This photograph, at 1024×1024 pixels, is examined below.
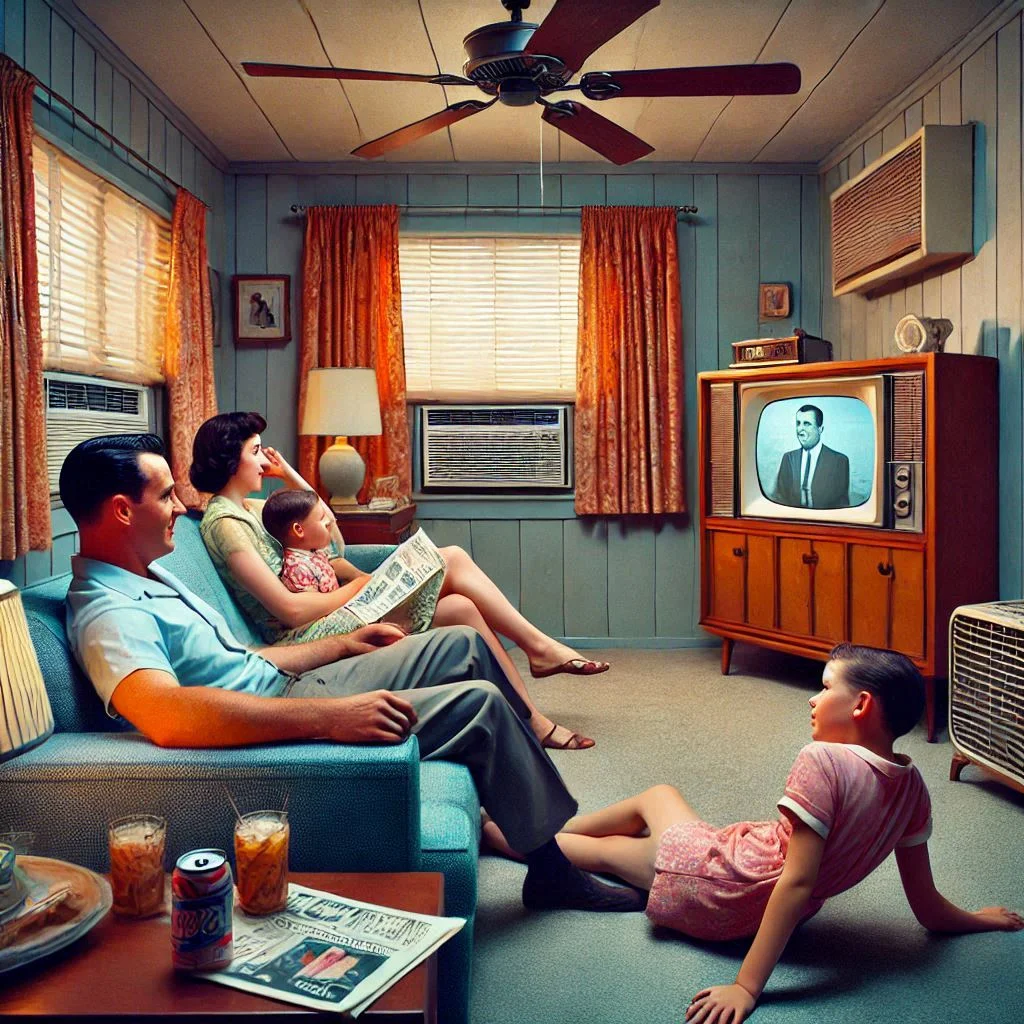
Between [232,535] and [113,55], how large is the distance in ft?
5.78

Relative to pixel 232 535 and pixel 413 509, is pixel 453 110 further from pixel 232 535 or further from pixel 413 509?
pixel 413 509

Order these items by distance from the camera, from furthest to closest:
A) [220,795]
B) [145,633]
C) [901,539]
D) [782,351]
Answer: [782,351] < [901,539] < [145,633] < [220,795]

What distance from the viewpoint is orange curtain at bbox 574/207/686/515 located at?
445 cm

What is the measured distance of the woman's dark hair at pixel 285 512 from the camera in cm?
276


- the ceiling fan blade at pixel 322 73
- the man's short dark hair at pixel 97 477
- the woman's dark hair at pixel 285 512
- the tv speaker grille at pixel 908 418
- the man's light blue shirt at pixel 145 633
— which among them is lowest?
the man's light blue shirt at pixel 145 633

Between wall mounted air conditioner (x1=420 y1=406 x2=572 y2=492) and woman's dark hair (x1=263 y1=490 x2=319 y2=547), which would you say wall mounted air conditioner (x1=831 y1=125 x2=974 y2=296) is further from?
woman's dark hair (x1=263 y1=490 x2=319 y2=547)

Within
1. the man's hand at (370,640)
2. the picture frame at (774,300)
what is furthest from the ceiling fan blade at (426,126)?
the picture frame at (774,300)

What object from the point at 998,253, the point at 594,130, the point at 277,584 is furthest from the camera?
the point at 998,253

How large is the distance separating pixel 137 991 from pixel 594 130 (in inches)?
93.8

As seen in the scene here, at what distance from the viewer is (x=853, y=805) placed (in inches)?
62.1

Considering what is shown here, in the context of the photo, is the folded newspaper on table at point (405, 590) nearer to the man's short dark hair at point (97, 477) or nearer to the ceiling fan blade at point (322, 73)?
the man's short dark hair at point (97, 477)

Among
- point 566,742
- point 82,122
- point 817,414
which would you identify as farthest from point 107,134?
point 817,414

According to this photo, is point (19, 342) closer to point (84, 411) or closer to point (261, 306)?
point (84, 411)

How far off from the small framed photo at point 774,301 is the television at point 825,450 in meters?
0.79
